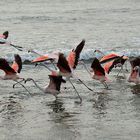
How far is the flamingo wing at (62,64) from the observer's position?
9.72 metres

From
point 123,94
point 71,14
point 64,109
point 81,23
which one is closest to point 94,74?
point 123,94

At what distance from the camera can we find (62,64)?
32.6 feet

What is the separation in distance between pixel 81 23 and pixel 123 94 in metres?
14.1

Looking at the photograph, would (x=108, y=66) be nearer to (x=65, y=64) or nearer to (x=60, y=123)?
(x=65, y=64)

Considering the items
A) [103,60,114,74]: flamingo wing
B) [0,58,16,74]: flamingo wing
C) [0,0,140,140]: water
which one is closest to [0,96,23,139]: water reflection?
[0,0,140,140]: water

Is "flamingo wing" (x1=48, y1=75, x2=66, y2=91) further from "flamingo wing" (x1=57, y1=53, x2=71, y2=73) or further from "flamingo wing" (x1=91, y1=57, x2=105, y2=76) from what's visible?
"flamingo wing" (x1=91, y1=57, x2=105, y2=76)

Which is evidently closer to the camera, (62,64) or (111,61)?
(62,64)

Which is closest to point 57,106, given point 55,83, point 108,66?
point 55,83

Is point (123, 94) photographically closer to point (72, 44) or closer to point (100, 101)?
point (100, 101)

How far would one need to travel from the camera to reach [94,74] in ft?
36.5

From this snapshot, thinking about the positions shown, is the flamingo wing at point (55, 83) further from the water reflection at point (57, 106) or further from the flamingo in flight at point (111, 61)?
the flamingo in flight at point (111, 61)

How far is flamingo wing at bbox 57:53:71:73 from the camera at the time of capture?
9.72 m

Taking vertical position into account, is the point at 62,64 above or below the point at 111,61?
above

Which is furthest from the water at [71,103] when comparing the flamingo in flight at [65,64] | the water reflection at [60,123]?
the flamingo in flight at [65,64]
